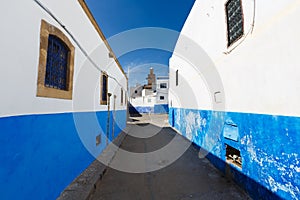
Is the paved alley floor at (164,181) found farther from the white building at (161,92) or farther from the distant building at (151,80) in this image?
the distant building at (151,80)

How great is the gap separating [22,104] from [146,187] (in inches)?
119

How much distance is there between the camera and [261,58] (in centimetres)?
284

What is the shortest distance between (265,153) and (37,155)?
3896 millimetres

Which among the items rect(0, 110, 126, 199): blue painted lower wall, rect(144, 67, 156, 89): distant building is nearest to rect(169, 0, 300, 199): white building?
rect(0, 110, 126, 199): blue painted lower wall

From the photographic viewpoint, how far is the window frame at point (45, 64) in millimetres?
2369

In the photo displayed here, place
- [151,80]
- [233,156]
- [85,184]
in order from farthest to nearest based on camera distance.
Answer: [151,80] → [233,156] → [85,184]

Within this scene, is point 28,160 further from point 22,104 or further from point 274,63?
point 274,63

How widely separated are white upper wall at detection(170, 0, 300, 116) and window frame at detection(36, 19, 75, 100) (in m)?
3.87

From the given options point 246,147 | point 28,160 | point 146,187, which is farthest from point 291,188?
point 28,160

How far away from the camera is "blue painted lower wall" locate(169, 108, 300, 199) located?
223 cm

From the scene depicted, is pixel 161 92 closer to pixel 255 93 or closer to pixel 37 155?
pixel 255 93

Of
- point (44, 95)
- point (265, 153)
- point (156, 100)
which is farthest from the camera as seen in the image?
point (156, 100)

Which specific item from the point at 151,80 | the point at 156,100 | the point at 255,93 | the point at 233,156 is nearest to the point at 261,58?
the point at 255,93

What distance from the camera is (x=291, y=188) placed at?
7.39ft
